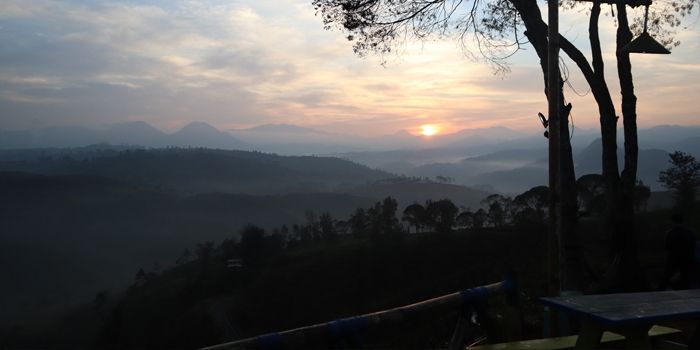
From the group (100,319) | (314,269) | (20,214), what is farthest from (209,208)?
(314,269)

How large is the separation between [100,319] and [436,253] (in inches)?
2056

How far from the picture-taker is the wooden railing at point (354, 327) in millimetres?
2361

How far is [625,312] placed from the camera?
325 cm

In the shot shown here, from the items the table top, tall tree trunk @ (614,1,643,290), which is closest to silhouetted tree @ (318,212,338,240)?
tall tree trunk @ (614,1,643,290)

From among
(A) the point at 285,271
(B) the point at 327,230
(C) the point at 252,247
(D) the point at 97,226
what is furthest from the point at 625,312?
(D) the point at 97,226

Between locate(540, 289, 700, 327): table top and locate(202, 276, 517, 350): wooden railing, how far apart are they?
54cm

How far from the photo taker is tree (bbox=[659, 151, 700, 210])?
76.2 feet

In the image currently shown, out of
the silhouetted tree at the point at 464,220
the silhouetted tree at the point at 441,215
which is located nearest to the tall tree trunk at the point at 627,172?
the silhouetted tree at the point at 441,215

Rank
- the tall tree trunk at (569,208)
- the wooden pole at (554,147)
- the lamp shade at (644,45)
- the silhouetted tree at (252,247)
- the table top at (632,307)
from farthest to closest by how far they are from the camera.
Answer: the silhouetted tree at (252,247)
the tall tree trunk at (569,208)
the lamp shade at (644,45)
the wooden pole at (554,147)
the table top at (632,307)

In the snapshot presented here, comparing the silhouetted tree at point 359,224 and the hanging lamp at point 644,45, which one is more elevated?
the hanging lamp at point 644,45

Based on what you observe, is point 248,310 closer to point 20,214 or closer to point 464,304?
point 464,304

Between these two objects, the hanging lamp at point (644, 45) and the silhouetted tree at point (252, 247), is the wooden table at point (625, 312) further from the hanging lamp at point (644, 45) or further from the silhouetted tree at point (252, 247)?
the silhouetted tree at point (252, 247)

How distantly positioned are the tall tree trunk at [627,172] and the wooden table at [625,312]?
14.8ft

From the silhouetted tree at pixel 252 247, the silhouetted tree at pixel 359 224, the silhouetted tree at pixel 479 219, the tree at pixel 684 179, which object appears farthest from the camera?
the silhouetted tree at pixel 359 224
